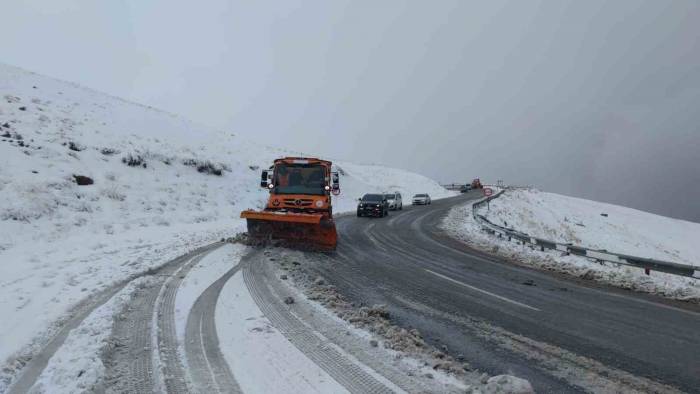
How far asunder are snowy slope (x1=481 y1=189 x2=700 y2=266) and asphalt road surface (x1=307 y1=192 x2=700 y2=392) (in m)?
19.8

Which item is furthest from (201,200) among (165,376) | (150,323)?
(165,376)

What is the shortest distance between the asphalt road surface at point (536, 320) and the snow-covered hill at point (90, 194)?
506cm

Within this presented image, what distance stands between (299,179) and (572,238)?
2408cm

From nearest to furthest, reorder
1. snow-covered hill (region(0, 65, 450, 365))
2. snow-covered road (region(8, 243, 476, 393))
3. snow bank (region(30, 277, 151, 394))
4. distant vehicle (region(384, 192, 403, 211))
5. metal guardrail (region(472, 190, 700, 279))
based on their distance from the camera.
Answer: snow bank (region(30, 277, 151, 394)) → snow-covered road (region(8, 243, 476, 393)) → snow-covered hill (region(0, 65, 450, 365)) → metal guardrail (region(472, 190, 700, 279)) → distant vehicle (region(384, 192, 403, 211))

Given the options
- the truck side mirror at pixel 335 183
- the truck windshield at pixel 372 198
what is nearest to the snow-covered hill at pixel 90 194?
the truck side mirror at pixel 335 183

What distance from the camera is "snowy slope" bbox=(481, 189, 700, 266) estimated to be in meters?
29.2

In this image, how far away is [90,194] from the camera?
16312 mm

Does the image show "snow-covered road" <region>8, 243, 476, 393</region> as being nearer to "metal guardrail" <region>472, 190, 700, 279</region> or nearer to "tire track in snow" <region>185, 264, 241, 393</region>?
"tire track in snow" <region>185, 264, 241, 393</region>

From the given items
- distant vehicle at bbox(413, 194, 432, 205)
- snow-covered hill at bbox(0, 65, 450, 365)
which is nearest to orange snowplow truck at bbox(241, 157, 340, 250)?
snow-covered hill at bbox(0, 65, 450, 365)

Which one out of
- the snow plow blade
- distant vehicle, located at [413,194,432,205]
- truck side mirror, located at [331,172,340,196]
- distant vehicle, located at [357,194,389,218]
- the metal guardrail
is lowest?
the metal guardrail

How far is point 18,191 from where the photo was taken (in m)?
13.7

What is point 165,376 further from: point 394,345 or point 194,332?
point 394,345

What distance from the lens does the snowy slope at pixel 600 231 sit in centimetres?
2923

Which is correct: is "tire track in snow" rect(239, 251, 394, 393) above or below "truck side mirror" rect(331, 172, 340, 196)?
below
